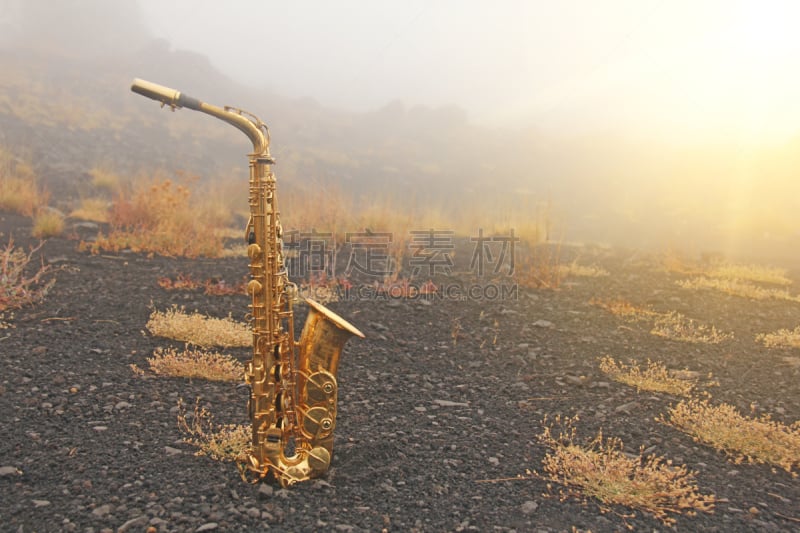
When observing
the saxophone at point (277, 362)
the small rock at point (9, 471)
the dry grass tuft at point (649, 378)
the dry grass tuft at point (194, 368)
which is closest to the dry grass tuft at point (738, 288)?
the dry grass tuft at point (649, 378)

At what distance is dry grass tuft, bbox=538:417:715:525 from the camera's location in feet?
9.83

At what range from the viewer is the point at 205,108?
8.61 ft

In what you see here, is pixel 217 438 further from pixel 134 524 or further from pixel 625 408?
pixel 625 408

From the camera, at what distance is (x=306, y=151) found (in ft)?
120

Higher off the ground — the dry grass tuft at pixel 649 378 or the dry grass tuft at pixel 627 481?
the dry grass tuft at pixel 649 378

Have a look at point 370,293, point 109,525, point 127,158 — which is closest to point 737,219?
point 370,293

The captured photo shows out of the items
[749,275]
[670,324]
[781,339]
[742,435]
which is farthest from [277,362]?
[749,275]

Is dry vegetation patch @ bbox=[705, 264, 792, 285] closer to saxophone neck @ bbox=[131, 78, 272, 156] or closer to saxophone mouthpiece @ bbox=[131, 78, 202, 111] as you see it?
saxophone neck @ bbox=[131, 78, 272, 156]

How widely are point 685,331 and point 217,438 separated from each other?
5.45 m

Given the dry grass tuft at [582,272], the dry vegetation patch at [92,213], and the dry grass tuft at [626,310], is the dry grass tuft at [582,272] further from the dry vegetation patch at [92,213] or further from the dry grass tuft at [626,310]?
the dry vegetation patch at [92,213]

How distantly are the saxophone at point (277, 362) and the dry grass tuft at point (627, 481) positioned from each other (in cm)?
141

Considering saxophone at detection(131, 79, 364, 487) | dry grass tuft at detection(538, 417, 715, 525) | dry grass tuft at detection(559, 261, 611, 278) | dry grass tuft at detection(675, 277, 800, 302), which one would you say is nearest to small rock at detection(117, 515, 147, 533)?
saxophone at detection(131, 79, 364, 487)

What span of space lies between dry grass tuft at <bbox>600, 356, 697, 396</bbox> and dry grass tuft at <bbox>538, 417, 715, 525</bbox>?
1323 mm

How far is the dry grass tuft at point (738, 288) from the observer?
8.42 metres
